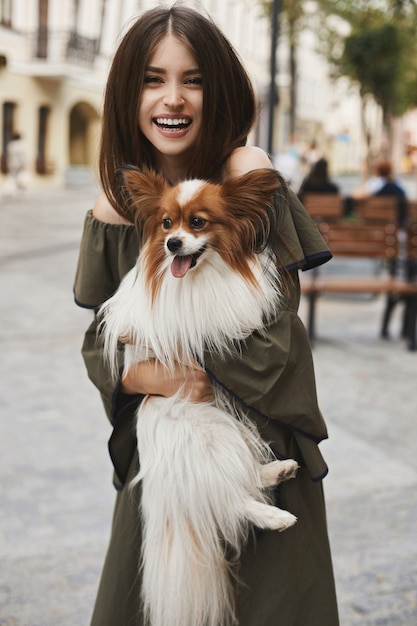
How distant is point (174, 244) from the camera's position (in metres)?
1.86

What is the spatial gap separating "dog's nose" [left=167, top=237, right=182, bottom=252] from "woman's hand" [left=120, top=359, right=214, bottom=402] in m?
0.31

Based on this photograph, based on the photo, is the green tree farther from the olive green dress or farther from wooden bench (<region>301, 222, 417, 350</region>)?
the olive green dress

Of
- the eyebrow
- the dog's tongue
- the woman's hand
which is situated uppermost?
the eyebrow

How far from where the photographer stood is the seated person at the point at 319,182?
43.4ft

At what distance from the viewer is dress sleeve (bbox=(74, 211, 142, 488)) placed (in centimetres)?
222

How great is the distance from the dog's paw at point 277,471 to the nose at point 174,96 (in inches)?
36.4

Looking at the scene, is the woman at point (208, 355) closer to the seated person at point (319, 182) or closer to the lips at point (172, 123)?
the lips at point (172, 123)

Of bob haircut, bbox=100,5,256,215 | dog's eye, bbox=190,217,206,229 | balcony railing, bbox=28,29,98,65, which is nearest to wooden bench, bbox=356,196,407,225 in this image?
bob haircut, bbox=100,5,256,215

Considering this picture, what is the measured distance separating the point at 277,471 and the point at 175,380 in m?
0.33

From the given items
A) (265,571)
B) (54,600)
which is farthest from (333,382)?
(265,571)

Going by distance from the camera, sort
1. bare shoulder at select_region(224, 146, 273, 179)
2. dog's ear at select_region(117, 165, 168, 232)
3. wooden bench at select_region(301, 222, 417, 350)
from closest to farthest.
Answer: dog's ear at select_region(117, 165, 168, 232) < bare shoulder at select_region(224, 146, 273, 179) < wooden bench at select_region(301, 222, 417, 350)

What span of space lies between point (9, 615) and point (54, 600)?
198mm

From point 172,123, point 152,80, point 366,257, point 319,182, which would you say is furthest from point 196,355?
point 319,182

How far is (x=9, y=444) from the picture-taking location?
5254 mm
